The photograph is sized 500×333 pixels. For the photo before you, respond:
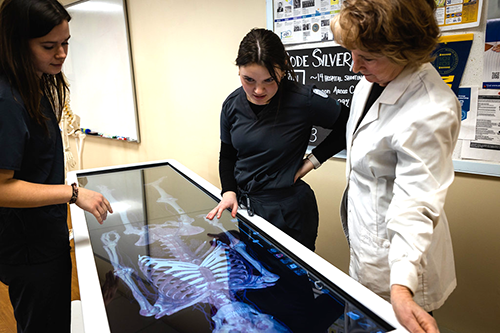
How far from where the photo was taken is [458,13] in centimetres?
156

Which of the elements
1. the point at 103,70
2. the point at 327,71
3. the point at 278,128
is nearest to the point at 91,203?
the point at 278,128

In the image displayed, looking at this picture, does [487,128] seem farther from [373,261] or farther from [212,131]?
[212,131]

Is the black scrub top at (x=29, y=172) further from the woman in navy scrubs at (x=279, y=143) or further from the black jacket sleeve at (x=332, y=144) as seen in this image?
the black jacket sleeve at (x=332, y=144)

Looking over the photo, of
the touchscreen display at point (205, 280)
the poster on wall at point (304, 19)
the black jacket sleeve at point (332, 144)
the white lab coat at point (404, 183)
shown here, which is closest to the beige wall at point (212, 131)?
the poster on wall at point (304, 19)

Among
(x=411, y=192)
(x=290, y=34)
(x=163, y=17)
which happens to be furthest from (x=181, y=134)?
(x=411, y=192)

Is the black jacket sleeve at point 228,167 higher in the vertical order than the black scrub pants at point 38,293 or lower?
higher

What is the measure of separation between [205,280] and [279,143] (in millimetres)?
576

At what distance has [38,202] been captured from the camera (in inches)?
42.3

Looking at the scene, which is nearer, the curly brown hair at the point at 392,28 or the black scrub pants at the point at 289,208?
the curly brown hair at the point at 392,28

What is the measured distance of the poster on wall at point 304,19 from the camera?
2.03 meters

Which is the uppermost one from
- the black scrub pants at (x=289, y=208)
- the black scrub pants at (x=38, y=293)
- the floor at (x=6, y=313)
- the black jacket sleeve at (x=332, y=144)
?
the black jacket sleeve at (x=332, y=144)

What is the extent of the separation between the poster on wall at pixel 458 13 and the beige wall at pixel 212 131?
651mm

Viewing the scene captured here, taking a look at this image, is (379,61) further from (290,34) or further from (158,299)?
(290,34)

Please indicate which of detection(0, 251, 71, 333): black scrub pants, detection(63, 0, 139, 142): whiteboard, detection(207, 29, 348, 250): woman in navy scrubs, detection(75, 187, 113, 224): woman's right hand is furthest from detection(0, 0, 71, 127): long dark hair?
detection(63, 0, 139, 142): whiteboard
